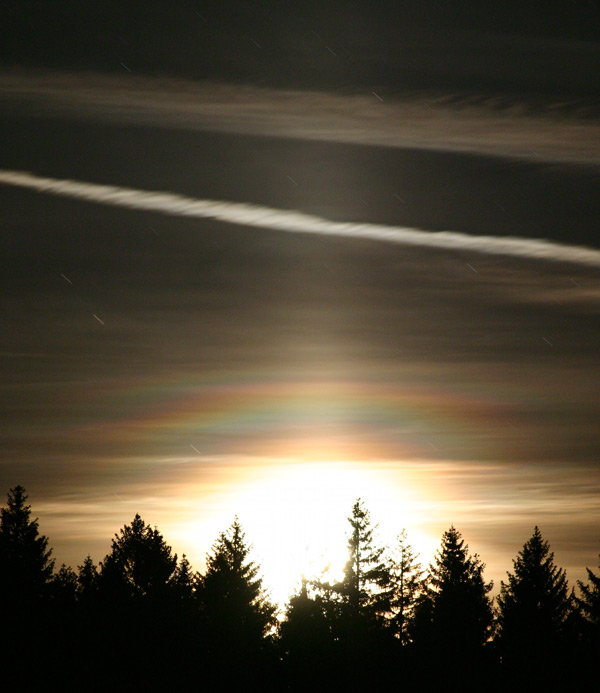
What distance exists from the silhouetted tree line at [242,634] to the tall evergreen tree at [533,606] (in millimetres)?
101

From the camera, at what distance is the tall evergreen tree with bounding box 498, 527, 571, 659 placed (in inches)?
2048

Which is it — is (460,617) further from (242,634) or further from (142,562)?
(142,562)

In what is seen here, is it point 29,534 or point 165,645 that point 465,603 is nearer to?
point 165,645

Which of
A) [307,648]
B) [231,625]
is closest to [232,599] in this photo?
[231,625]

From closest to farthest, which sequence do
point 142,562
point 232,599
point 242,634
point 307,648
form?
point 307,648
point 242,634
point 232,599
point 142,562

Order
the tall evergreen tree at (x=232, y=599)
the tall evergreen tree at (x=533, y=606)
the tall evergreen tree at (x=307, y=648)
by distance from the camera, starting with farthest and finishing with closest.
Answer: the tall evergreen tree at (x=533, y=606) < the tall evergreen tree at (x=232, y=599) < the tall evergreen tree at (x=307, y=648)

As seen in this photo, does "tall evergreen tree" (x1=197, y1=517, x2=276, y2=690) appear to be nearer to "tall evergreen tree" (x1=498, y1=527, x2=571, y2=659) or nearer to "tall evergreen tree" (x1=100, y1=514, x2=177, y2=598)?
"tall evergreen tree" (x1=100, y1=514, x2=177, y2=598)

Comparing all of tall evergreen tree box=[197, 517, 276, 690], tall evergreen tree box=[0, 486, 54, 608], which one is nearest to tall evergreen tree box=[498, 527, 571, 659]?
tall evergreen tree box=[197, 517, 276, 690]

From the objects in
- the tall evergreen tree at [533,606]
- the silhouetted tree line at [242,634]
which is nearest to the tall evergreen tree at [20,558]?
the silhouetted tree line at [242,634]

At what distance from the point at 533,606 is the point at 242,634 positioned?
21.9m

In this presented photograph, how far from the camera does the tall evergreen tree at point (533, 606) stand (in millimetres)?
52031

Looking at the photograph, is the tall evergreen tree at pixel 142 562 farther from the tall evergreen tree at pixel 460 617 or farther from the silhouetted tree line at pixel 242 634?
the tall evergreen tree at pixel 460 617

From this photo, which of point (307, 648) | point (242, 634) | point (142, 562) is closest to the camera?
point (307, 648)

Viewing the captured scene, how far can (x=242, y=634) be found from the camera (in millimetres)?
41281
